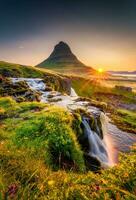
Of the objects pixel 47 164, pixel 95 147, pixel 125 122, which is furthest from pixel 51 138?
pixel 125 122

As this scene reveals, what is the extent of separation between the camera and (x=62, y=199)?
14.5 ft

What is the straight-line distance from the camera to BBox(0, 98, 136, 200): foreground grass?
14.1ft

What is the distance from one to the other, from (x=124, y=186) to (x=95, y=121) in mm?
11848

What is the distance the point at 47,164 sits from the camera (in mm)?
7762

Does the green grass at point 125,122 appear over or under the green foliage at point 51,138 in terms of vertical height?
under

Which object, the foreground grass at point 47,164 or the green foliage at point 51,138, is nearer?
the foreground grass at point 47,164

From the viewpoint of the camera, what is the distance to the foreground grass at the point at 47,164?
4297mm

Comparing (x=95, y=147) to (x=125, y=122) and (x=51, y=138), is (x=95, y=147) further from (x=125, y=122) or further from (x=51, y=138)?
(x=125, y=122)

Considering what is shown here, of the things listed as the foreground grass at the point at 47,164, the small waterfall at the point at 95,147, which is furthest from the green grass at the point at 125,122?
the foreground grass at the point at 47,164

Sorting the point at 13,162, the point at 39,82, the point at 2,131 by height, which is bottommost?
the point at 39,82

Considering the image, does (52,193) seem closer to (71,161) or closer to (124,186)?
(124,186)

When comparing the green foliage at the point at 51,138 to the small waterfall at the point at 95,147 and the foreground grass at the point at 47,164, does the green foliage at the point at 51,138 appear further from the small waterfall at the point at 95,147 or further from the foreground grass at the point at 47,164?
the small waterfall at the point at 95,147

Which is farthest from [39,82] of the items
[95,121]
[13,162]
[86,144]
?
[13,162]

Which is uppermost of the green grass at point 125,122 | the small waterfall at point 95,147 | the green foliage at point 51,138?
the green foliage at point 51,138
